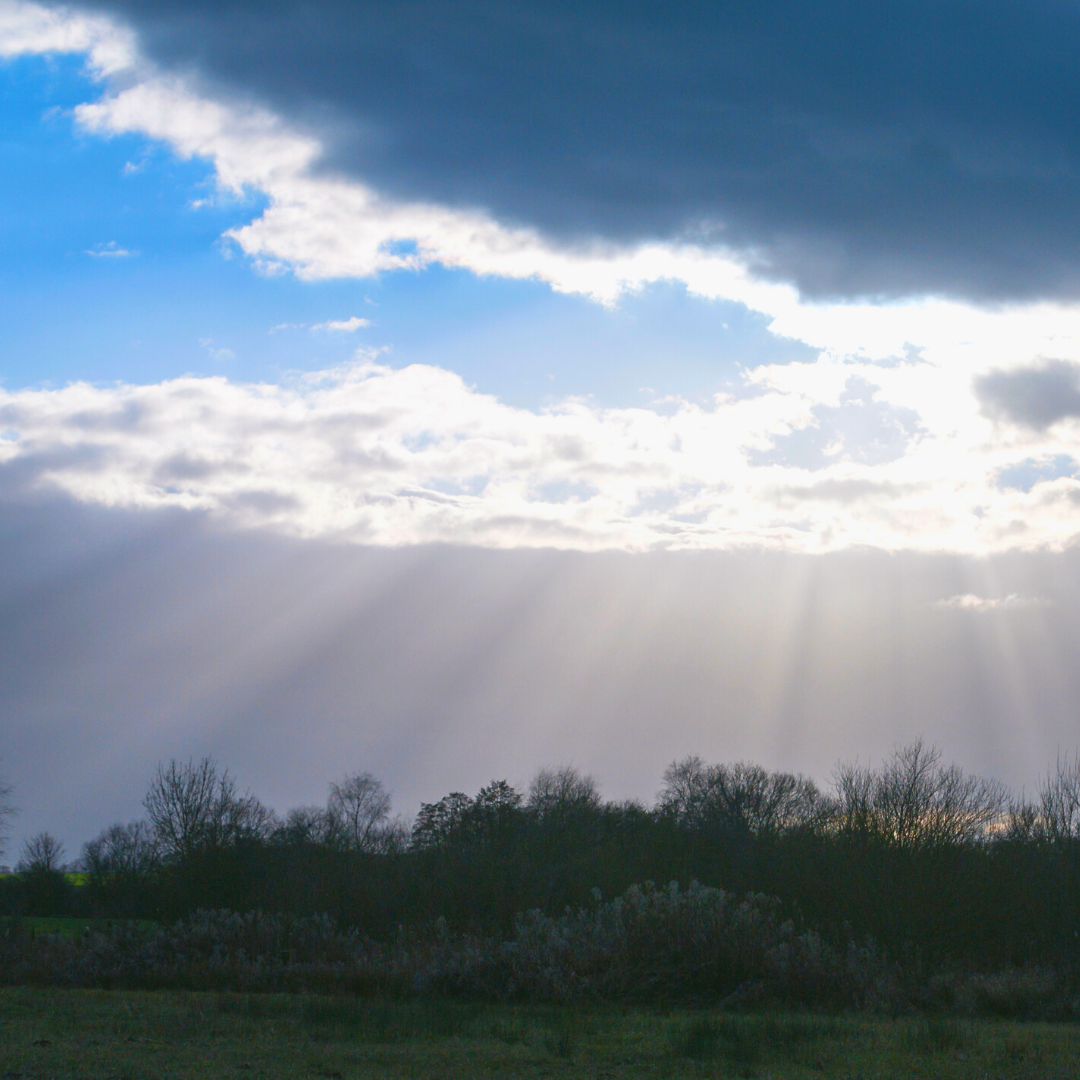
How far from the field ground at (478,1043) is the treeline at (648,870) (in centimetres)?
594

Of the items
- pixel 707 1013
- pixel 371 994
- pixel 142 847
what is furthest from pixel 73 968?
pixel 142 847

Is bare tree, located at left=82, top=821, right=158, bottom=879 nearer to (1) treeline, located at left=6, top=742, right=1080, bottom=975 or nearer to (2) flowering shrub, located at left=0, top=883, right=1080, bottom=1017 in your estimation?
(1) treeline, located at left=6, top=742, right=1080, bottom=975

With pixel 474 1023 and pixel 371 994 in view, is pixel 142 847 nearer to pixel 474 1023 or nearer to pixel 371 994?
pixel 371 994

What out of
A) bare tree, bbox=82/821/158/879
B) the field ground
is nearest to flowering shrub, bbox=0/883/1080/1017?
the field ground

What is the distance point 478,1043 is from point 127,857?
4750 centimetres

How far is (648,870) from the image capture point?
1507 inches

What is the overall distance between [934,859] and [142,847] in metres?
43.8

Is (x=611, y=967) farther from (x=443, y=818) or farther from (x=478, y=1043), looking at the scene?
(x=443, y=818)

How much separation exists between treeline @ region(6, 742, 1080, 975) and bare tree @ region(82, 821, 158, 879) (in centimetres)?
34

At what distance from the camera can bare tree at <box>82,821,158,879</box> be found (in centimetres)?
5038

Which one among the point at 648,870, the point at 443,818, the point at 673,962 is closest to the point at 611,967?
the point at 673,962

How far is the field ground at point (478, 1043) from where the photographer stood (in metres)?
12.7

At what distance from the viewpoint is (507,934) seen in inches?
1147

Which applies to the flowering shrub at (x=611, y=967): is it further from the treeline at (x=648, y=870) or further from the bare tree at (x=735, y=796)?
the bare tree at (x=735, y=796)
